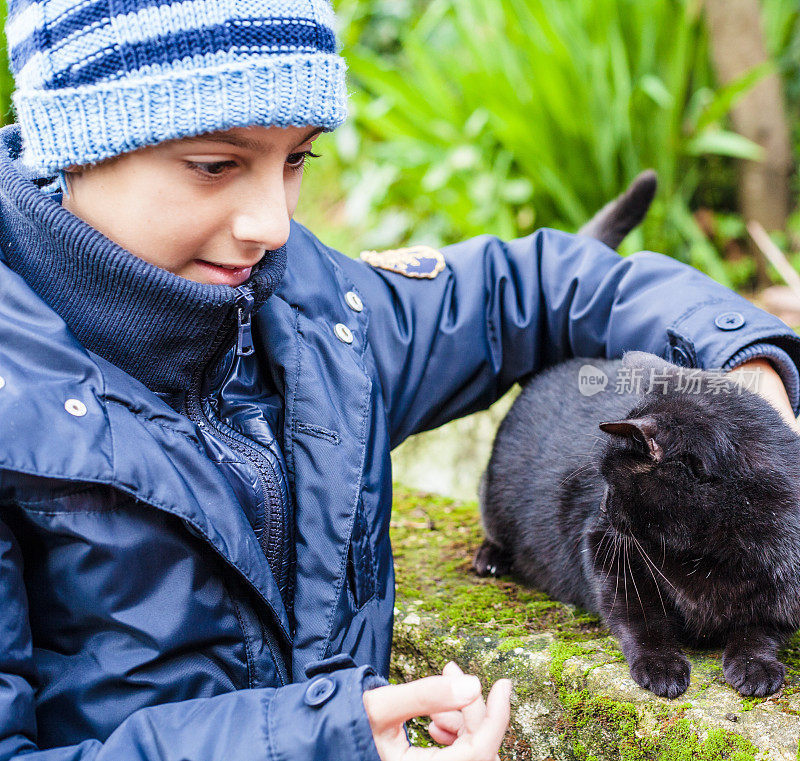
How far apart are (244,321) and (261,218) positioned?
23 cm

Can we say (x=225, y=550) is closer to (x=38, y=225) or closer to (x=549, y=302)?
(x=38, y=225)

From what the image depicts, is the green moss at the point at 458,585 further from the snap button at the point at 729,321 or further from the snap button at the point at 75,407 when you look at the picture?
the snap button at the point at 75,407

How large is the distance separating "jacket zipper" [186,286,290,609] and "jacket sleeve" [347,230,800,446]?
0.43m

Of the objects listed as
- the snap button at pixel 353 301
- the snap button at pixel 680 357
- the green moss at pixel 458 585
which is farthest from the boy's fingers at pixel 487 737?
the snap button at pixel 680 357

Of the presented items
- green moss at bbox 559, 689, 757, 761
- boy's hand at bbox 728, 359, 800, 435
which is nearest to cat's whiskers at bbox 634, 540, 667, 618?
green moss at bbox 559, 689, 757, 761

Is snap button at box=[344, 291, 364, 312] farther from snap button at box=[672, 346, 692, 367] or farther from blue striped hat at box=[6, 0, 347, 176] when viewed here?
snap button at box=[672, 346, 692, 367]

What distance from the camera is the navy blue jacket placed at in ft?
3.74

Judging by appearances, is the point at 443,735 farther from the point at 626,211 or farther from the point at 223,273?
the point at 626,211

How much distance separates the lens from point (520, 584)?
84.1 inches

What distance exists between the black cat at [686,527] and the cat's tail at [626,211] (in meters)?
0.64

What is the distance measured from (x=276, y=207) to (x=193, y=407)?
0.40 m

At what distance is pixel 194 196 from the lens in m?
1.24

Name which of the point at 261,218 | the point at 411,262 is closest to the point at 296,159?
the point at 261,218

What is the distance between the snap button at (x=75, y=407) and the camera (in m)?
1.20
